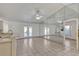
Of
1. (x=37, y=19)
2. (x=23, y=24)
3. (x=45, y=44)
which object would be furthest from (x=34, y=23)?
(x=45, y=44)

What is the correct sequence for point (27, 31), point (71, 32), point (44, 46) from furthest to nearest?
point (44, 46), point (71, 32), point (27, 31)

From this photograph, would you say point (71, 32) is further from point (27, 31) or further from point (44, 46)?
point (27, 31)

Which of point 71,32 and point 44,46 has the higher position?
point 71,32

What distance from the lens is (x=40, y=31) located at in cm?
386

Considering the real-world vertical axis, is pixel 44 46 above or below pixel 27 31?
below

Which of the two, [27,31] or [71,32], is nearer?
[27,31]

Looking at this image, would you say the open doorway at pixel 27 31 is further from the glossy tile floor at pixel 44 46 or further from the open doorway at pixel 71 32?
the open doorway at pixel 71 32

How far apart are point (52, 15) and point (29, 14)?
1.04 metres

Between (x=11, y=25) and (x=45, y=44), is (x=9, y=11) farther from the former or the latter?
(x=45, y=44)

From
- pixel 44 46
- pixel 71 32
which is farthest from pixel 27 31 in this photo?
pixel 71 32

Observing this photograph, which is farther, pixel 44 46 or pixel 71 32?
pixel 44 46

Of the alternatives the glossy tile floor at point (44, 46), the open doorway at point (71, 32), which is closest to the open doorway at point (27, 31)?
the glossy tile floor at point (44, 46)

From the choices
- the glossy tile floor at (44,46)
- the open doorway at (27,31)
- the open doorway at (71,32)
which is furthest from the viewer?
the glossy tile floor at (44,46)

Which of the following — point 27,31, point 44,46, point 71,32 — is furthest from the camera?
point 44,46
